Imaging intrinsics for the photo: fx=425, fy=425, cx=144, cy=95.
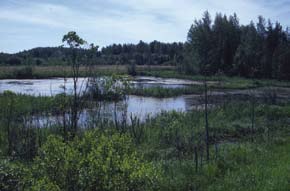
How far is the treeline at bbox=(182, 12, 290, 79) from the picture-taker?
59662 millimetres

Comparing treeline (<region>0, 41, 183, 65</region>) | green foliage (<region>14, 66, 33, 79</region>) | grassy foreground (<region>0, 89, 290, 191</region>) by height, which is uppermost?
treeline (<region>0, 41, 183, 65</region>)

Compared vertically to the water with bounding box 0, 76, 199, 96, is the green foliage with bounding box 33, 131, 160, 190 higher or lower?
higher

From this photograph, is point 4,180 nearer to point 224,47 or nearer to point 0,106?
point 0,106

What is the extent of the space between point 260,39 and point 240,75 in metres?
6.05

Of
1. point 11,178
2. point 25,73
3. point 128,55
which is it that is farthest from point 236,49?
point 11,178

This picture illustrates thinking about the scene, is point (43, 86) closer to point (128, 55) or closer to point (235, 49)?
point (235, 49)

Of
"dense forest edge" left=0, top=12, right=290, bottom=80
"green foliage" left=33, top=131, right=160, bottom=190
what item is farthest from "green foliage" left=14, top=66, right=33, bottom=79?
"green foliage" left=33, top=131, right=160, bottom=190

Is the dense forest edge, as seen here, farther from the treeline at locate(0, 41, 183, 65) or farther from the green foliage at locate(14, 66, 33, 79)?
the treeline at locate(0, 41, 183, 65)

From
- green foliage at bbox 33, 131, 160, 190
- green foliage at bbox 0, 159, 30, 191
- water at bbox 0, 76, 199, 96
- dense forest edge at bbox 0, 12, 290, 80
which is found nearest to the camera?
green foliage at bbox 33, 131, 160, 190

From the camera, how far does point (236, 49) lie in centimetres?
6925

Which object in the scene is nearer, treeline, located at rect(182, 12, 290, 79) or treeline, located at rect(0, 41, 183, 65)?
treeline, located at rect(182, 12, 290, 79)

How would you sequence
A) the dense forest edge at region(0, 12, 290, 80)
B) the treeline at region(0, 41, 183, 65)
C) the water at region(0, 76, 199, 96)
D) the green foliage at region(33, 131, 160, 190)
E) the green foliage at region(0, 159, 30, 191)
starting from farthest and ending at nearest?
the treeline at region(0, 41, 183, 65) < the dense forest edge at region(0, 12, 290, 80) < the water at region(0, 76, 199, 96) < the green foliage at region(0, 159, 30, 191) < the green foliage at region(33, 131, 160, 190)

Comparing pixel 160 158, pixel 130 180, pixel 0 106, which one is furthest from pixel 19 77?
pixel 130 180

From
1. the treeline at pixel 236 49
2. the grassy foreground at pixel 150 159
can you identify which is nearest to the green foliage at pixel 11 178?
the grassy foreground at pixel 150 159
